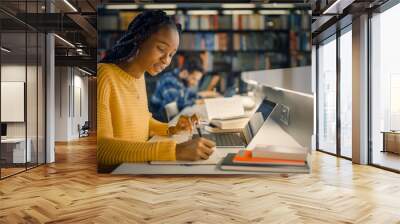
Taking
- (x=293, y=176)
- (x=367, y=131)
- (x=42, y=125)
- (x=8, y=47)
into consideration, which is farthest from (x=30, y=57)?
(x=367, y=131)

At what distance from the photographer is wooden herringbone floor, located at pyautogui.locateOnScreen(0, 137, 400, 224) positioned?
3.76 metres

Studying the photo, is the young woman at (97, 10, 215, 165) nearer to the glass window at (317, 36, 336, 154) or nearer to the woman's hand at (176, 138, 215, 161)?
the woman's hand at (176, 138, 215, 161)

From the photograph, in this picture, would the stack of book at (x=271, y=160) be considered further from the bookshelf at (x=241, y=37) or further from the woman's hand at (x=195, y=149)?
the bookshelf at (x=241, y=37)

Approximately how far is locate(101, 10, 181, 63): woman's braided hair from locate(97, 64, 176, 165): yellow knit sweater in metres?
0.16

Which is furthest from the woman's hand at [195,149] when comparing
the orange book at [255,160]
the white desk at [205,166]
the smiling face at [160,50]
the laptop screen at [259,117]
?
the smiling face at [160,50]

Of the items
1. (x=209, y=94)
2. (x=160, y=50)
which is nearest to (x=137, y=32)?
(x=160, y=50)

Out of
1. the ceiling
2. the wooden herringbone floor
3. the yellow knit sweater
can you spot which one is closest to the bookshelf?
the yellow knit sweater

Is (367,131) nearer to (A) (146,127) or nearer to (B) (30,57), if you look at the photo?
(A) (146,127)

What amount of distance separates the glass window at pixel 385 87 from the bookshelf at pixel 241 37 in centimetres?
249

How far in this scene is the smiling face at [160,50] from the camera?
5113mm

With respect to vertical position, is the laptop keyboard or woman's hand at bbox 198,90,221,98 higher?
woman's hand at bbox 198,90,221,98

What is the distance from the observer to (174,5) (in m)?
5.13

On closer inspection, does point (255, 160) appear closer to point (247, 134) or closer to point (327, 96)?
point (247, 134)

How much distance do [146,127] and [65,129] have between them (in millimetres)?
9959
